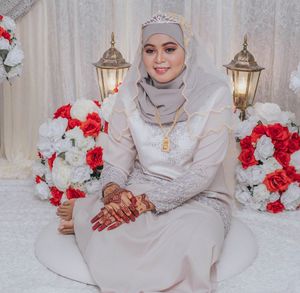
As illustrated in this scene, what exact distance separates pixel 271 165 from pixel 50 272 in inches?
Answer: 54.2

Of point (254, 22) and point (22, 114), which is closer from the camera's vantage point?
point (254, 22)

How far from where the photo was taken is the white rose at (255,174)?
10.9 feet

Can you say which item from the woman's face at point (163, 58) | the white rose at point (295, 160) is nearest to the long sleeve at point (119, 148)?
the woman's face at point (163, 58)

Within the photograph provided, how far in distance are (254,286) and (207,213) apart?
367 millimetres

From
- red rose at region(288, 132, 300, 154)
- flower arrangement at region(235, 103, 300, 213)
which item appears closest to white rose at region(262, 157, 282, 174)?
flower arrangement at region(235, 103, 300, 213)

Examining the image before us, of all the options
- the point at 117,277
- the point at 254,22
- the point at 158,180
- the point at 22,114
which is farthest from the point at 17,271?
the point at 254,22

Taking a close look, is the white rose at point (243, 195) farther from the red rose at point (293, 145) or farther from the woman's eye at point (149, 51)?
the woman's eye at point (149, 51)

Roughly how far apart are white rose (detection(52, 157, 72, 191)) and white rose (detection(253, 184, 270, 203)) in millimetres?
1031

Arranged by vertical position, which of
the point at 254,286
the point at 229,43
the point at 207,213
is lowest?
the point at 254,286

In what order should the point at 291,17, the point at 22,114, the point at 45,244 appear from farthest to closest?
the point at 22,114 < the point at 291,17 < the point at 45,244

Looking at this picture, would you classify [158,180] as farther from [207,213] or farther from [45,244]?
[45,244]

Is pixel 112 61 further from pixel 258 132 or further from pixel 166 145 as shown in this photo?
pixel 166 145

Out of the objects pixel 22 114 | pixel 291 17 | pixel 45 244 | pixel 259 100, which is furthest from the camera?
pixel 22 114

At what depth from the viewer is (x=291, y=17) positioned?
12.4 feet
